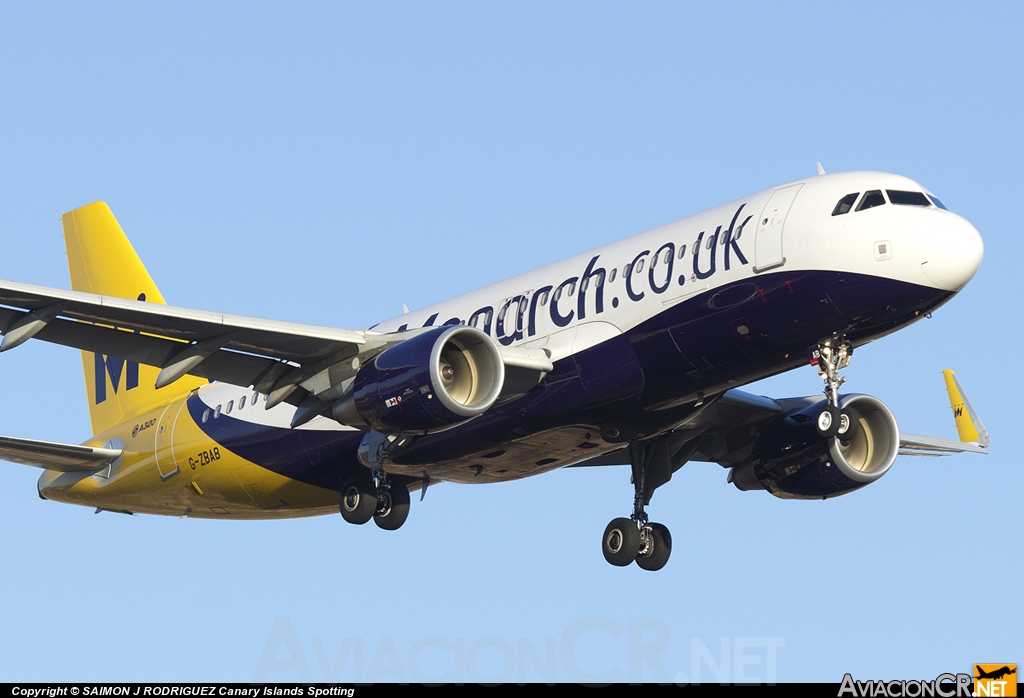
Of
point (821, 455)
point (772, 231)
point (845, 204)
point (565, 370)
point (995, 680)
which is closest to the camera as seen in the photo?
point (995, 680)

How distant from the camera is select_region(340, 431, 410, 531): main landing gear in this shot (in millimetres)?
34000

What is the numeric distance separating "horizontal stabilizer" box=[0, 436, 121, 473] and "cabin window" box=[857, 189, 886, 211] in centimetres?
1893

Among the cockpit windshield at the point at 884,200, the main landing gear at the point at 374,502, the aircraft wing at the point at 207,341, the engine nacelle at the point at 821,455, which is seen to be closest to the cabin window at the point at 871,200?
the cockpit windshield at the point at 884,200

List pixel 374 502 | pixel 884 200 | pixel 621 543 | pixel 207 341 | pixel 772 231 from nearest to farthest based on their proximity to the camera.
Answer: pixel 884 200 < pixel 772 231 < pixel 207 341 < pixel 374 502 < pixel 621 543

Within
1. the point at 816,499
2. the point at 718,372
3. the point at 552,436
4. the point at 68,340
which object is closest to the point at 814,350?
the point at 718,372

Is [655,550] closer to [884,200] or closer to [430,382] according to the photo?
[430,382]

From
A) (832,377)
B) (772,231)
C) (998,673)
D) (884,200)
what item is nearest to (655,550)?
(832,377)

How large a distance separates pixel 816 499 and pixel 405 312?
10.3m

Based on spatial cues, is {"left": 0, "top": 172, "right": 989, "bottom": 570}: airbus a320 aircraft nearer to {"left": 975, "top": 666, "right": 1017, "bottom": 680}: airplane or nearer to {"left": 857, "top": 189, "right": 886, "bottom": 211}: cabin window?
{"left": 857, "top": 189, "right": 886, "bottom": 211}: cabin window

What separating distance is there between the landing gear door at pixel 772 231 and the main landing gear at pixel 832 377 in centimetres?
186

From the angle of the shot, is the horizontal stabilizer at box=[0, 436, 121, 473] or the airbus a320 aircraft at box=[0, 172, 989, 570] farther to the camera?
the horizontal stabilizer at box=[0, 436, 121, 473]

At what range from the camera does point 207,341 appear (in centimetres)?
3067

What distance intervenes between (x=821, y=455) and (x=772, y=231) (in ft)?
26.9

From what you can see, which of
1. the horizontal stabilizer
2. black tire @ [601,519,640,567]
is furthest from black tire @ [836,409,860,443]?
the horizontal stabilizer
